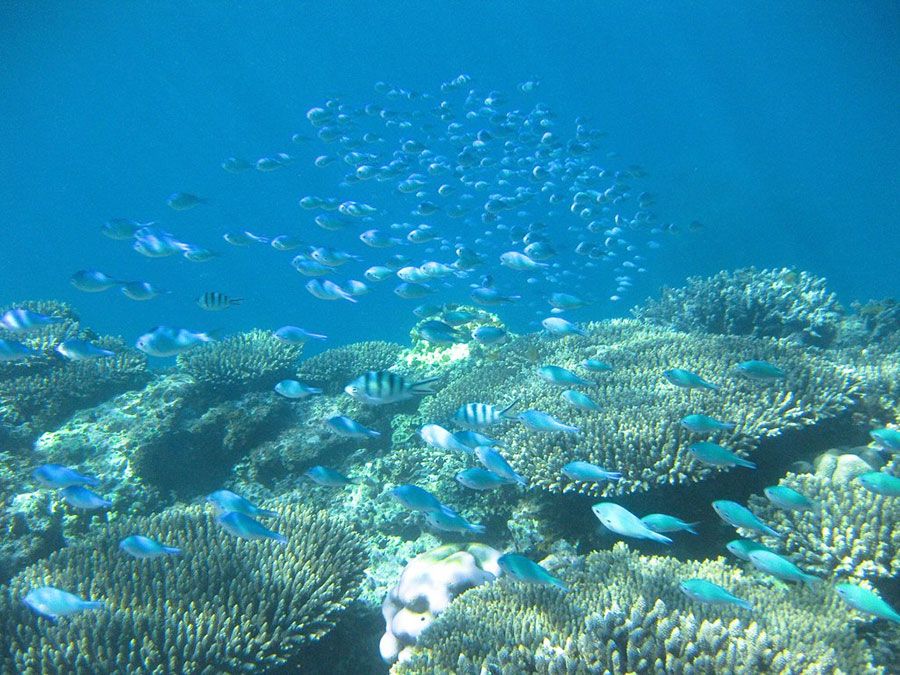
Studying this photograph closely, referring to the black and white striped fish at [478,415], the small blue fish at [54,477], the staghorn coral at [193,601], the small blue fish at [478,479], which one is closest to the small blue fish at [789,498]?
the small blue fish at [478,479]

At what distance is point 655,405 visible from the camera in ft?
19.6

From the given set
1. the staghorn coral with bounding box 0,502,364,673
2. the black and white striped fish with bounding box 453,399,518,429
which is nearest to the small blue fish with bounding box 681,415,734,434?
the black and white striped fish with bounding box 453,399,518,429

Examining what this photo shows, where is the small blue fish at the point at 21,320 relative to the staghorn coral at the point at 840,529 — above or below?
above

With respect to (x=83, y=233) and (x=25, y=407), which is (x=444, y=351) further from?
(x=83, y=233)

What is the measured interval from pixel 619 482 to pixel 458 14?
8964 centimetres

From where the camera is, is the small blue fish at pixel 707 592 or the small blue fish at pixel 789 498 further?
the small blue fish at pixel 789 498

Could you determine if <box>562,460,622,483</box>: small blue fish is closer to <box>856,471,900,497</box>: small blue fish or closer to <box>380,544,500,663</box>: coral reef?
<box>380,544,500,663</box>: coral reef

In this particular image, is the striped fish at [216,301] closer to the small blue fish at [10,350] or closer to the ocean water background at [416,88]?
the small blue fish at [10,350]

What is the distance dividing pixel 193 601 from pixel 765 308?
39.4ft

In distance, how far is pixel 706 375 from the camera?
6.69 m

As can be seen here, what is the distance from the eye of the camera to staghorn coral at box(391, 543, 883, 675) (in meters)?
3.20

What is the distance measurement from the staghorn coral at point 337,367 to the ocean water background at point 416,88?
35.0 m

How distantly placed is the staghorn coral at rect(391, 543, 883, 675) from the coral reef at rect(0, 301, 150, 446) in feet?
30.1

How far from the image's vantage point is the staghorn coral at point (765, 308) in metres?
10.8
